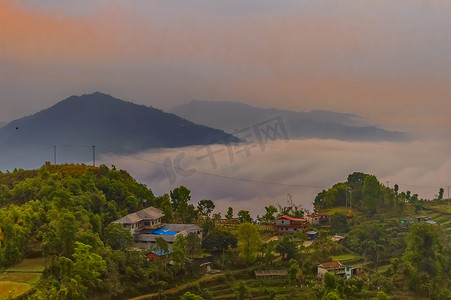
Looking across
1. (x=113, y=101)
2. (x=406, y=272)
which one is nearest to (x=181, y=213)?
(x=406, y=272)

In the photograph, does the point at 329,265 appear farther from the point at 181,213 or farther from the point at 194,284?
the point at 181,213

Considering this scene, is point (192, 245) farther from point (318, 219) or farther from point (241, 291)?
point (318, 219)

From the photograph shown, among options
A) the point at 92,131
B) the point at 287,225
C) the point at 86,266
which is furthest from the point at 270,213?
the point at 92,131

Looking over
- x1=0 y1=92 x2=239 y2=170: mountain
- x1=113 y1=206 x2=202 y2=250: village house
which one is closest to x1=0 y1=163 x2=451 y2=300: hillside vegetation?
x1=113 y1=206 x2=202 y2=250: village house

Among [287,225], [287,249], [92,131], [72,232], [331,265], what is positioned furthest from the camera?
[92,131]

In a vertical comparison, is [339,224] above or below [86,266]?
below

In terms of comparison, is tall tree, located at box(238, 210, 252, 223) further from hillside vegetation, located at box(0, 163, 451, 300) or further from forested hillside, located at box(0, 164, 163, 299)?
forested hillside, located at box(0, 164, 163, 299)

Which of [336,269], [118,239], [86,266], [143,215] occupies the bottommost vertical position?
[336,269]
